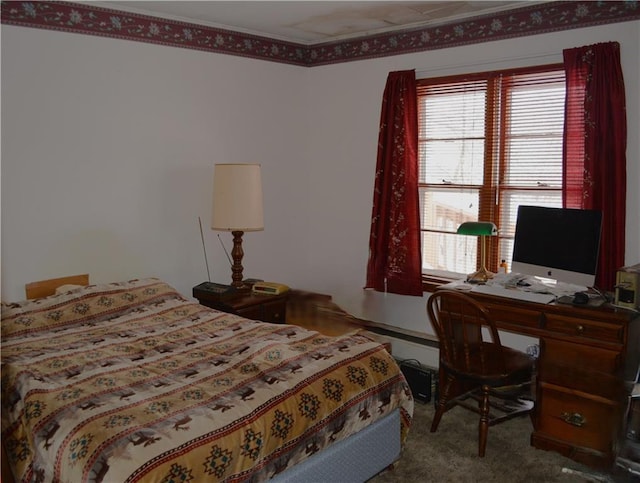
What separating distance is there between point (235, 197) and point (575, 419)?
2.41 meters

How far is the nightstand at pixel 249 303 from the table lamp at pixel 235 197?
0.46 metres

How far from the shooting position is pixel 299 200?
4723mm

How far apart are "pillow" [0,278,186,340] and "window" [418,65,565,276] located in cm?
197

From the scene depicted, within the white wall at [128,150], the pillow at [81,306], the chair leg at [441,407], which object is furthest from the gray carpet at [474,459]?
the white wall at [128,150]

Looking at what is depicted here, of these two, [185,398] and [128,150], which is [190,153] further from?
[185,398]

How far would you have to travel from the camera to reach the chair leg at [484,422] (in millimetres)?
2912

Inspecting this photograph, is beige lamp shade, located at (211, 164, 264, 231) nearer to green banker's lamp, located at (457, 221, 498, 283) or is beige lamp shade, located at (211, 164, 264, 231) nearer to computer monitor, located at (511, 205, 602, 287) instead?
green banker's lamp, located at (457, 221, 498, 283)

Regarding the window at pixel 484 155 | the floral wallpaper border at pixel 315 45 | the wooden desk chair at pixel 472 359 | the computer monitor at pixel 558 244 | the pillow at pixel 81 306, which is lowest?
the wooden desk chair at pixel 472 359

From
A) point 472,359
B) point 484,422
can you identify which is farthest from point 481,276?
point 484,422

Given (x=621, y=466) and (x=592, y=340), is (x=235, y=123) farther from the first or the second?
(x=621, y=466)

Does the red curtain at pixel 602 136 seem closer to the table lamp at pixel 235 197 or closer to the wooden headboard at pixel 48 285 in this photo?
the table lamp at pixel 235 197

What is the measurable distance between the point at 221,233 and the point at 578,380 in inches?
102

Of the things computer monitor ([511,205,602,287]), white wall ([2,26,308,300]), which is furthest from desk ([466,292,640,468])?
white wall ([2,26,308,300])

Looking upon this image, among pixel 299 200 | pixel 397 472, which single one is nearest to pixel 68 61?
pixel 299 200
